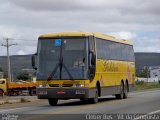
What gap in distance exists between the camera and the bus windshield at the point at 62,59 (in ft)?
87.5

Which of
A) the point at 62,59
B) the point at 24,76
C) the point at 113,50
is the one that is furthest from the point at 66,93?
the point at 24,76

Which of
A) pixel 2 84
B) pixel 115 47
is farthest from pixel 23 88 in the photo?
pixel 115 47

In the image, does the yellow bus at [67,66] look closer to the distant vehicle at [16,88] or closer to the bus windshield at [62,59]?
the bus windshield at [62,59]

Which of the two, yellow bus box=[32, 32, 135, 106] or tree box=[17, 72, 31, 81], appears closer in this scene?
yellow bus box=[32, 32, 135, 106]

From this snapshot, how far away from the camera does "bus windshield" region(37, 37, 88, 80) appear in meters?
26.7

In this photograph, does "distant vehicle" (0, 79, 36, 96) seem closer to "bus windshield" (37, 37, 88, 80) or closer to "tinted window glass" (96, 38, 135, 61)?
"tinted window glass" (96, 38, 135, 61)

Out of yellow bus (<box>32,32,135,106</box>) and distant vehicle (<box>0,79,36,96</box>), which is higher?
yellow bus (<box>32,32,135,106</box>)

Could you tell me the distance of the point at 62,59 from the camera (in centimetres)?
2684

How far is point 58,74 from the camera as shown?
26.8 m

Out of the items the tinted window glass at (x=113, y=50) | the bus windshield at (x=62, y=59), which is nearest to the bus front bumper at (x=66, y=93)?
the bus windshield at (x=62, y=59)

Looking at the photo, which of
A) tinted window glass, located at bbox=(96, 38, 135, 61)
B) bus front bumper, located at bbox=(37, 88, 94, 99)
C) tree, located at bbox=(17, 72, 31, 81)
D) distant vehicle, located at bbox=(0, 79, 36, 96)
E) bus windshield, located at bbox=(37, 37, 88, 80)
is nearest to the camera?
bus front bumper, located at bbox=(37, 88, 94, 99)

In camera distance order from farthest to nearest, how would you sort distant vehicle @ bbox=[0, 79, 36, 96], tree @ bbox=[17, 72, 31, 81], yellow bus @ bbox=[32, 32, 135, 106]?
tree @ bbox=[17, 72, 31, 81], distant vehicle @ bbox=[0, 79, 36, 96], yellow bus @ bbox=[32, 32, 135, 106]

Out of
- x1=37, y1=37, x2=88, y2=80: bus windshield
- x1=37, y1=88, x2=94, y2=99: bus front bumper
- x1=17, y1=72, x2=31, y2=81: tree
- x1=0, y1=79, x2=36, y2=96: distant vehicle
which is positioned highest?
x1=37, y1=37, x2=88, y2=80: bus windshield

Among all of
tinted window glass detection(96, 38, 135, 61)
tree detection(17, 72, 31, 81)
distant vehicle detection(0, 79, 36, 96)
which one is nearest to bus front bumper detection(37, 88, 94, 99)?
tinted window glass detection(96, 38, 135, 61)
